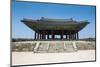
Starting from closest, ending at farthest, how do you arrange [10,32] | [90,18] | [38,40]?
[10,32]
[38,40]
[90,18]

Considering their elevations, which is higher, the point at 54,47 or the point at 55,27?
the point at 55,27

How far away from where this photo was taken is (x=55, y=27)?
2676 millimetres

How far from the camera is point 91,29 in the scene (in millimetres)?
2812

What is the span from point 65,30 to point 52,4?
1.23ft

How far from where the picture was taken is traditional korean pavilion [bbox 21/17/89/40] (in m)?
2.58

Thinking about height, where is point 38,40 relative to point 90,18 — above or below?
below

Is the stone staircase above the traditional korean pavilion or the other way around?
the other way around

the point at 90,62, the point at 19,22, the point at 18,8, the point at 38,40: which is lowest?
the point at 90,62

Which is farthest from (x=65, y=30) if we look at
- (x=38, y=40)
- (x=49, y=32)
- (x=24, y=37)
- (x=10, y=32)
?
(x=10, y=32)

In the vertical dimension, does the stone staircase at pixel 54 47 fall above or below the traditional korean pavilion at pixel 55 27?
below

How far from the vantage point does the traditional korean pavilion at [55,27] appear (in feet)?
8.48

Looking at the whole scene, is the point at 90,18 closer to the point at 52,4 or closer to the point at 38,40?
the point at 52,4

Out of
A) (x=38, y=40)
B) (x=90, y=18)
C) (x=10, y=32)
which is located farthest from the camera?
(x=90, y=18)

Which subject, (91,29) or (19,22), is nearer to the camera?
(19,22)
